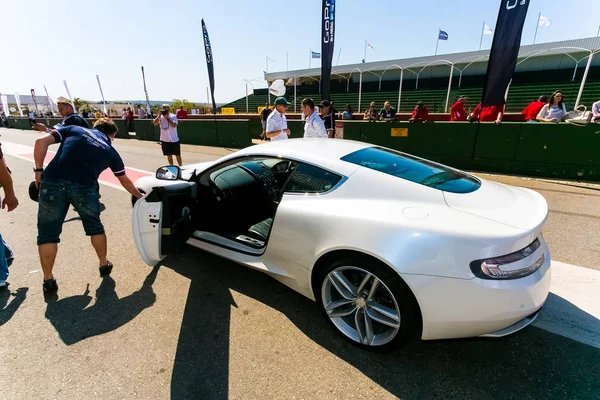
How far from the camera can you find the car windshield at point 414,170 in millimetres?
2308

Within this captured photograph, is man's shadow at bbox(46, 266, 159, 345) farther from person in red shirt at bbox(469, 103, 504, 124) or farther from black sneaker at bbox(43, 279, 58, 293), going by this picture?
person in red shirt at bbox(469, 103, 504, 124)

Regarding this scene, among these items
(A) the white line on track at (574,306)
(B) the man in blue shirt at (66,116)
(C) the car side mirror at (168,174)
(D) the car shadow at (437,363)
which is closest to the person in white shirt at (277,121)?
(C) the car side mirror at (168,174)

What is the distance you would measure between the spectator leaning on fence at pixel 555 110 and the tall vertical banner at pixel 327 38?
19.7 ft

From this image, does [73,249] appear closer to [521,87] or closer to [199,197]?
[199,197]

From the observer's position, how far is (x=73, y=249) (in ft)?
12.3

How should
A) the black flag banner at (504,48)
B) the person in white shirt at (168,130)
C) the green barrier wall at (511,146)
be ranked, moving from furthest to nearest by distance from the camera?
the person in white shirt at (168,130) → the black flag banner at (504,48) → the green barrier wall at (511,146)

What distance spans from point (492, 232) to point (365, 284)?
0.81m

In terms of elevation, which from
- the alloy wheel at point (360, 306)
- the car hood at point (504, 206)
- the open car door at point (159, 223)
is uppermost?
the car hood at point (504, 206)

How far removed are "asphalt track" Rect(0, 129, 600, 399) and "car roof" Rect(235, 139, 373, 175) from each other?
3.93 ft

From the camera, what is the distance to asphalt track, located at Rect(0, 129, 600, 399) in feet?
6.07

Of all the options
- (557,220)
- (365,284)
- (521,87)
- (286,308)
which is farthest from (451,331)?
(521,87)

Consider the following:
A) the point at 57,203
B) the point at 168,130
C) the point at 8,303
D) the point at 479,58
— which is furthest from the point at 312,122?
the point at 479,58

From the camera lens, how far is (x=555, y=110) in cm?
725

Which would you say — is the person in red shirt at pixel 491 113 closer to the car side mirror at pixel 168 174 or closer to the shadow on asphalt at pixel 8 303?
the car side mirror at pixel 168 174
